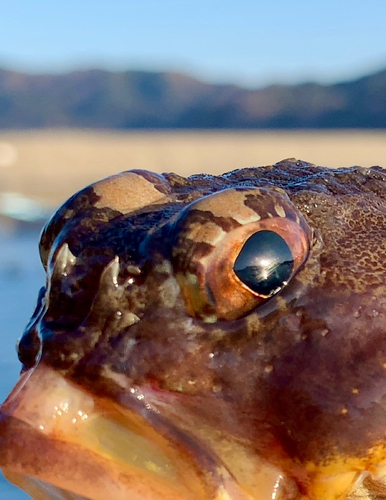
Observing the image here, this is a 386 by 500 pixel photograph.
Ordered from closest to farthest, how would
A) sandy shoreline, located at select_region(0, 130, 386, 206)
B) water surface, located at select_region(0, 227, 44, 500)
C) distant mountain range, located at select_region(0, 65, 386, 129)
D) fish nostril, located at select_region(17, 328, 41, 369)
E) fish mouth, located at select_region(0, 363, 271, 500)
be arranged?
fish mouth, located at select_region(0, 363, 271, 500), fish nostril, located at select_region(17, 328, 41, 369), water surface, located at select_region(0, 227, 44, 500), sandy shoreline, located at select_region(0, 130, 386, 206), distant mountain range, located at select_region(0, 65, 386, 129)

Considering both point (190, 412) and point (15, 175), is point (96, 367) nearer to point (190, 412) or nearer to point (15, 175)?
point (190, 412)

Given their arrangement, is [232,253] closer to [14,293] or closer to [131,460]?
[131,460]

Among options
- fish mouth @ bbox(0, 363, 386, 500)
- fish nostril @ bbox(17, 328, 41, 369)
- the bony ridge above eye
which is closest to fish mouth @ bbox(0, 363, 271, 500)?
fish mouth @ bbox(0, 363, 386, 500)

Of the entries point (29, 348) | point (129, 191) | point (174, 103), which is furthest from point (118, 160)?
point (174, 103)

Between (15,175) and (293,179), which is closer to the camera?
(293,179)

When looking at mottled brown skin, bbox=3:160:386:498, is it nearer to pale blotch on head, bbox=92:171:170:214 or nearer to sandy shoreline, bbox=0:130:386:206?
pale blotch on head, bbox=92:171:170:214

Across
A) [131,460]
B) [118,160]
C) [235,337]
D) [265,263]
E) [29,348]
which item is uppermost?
[265,263]

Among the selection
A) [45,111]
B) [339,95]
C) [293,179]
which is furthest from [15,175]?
[45,111]
